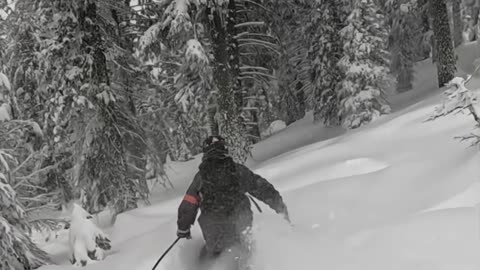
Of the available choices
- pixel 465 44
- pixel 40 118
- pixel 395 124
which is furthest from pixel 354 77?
pixel 40 118

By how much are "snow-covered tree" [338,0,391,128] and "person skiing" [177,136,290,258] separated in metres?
12.0

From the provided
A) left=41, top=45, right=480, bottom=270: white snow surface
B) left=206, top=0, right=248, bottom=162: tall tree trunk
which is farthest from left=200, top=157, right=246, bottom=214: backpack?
left=206, top=0, right=248, bottom=162: tall tree trunk

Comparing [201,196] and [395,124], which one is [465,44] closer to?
[395,124]

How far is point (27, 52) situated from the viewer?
60.0ft

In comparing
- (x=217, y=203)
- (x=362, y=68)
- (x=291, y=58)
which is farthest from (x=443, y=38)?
(x=217, y=203)

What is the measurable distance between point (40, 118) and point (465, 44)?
805 inches

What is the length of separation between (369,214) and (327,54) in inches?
526

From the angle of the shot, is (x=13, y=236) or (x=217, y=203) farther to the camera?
(x=13, y=236)

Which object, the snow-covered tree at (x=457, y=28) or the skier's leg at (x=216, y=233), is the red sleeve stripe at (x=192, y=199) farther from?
the snow-covered tree at (x=457, y=28)

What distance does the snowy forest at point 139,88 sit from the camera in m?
9.42

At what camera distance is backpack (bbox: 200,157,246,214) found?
5.83m

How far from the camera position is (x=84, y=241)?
24.8 ft

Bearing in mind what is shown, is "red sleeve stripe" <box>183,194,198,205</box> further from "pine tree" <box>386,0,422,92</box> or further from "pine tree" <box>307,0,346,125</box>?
"pine tree" <box>386,0,422,92</box>

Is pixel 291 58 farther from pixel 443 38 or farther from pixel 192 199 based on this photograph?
pixel 192 199
